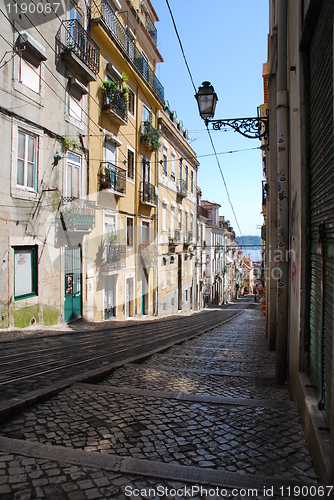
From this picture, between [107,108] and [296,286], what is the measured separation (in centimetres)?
1327

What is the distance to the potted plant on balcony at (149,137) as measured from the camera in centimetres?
1989

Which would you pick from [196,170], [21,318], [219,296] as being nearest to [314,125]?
[21,318]

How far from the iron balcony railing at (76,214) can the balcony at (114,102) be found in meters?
4.23

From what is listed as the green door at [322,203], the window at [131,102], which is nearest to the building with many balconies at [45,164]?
the window at [131,102]

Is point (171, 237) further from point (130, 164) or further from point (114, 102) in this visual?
point (114, 102)

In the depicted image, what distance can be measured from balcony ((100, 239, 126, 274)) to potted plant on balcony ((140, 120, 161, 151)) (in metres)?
6.63

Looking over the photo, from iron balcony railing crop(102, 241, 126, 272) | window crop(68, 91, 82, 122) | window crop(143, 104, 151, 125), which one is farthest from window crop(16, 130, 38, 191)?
window crop(143, 104, 151, 125)

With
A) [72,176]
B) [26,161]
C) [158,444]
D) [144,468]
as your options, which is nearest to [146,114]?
[72,176]

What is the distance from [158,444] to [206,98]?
6740mm

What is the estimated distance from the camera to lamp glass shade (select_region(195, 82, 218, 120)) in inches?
306

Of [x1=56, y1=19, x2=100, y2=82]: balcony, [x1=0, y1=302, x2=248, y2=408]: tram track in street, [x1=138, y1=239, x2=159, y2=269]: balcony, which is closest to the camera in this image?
[x1=0, y1=302, x2=248, y2=408]: tram track in street

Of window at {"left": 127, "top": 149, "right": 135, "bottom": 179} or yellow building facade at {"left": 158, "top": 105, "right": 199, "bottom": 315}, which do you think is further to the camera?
yellow building facade at {"left": 158, "top": 105, "right": 199, "bottom": 315}

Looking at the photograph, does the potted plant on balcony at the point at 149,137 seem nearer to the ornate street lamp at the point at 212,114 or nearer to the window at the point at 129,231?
the window at the point at 129,231

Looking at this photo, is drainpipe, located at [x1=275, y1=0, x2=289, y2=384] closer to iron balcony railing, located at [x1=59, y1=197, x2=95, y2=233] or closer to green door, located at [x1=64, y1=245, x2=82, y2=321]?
iron balcony railing, located at [x1=59, y1=197, x2=95, y2=233]
